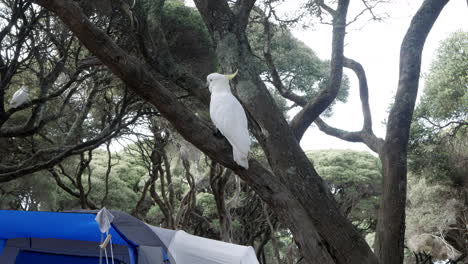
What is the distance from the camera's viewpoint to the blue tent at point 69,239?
452 cm

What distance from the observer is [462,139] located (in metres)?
9.72

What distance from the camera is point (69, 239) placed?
16.1 ft

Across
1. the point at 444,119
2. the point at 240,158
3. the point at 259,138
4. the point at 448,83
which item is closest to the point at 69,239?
the point at 259,138

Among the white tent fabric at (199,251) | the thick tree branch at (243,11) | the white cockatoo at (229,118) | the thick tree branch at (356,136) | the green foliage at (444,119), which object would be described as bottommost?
the white tent fabric at (199,251)

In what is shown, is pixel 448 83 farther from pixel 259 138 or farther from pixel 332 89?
pixel 259 138

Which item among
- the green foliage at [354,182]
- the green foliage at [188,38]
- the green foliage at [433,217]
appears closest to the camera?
the green foliage at [188,38]

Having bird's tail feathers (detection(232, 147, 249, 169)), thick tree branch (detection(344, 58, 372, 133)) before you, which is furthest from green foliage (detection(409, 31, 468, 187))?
bird's tail feathers (detection(232, 147, 249, 169))

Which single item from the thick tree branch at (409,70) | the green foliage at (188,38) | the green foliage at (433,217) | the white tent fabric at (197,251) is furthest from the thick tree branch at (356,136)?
the green foliage at (433,217)

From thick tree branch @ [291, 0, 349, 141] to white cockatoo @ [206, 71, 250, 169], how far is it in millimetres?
786

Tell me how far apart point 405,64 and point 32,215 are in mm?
3272

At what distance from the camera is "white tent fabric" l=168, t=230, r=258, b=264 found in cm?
487

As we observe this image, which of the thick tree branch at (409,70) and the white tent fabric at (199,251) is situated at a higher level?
the thick tree branch at (409,70)

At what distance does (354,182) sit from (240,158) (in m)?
11.8

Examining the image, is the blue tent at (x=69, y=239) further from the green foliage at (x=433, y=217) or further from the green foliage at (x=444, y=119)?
the green foliage at (x=433, y=217)
